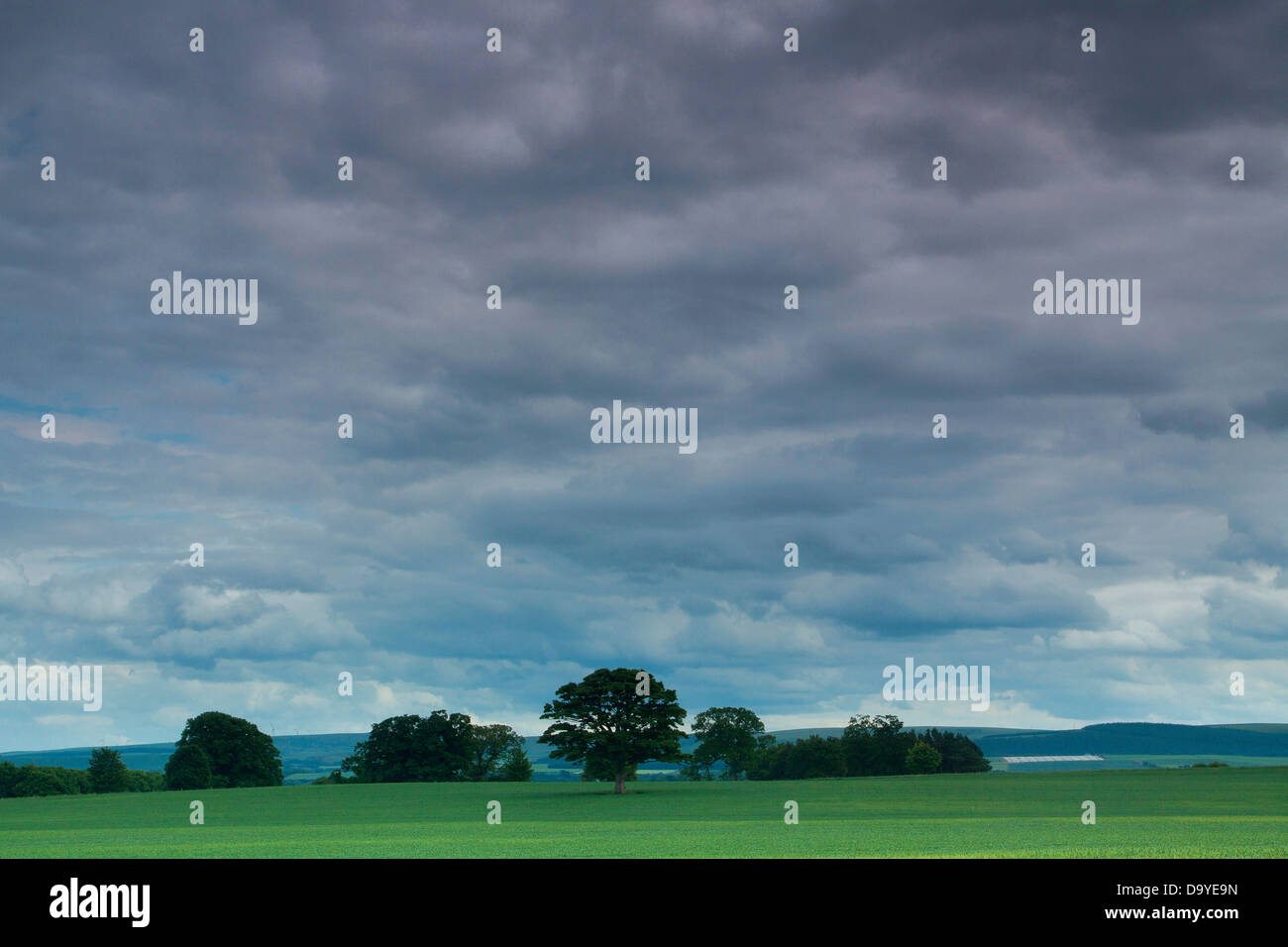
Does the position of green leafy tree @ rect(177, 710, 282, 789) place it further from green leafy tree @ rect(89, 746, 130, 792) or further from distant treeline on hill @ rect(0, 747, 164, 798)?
green leafy tree @ rect(89, 746, 130, 792)

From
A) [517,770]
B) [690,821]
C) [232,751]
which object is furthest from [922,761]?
[690,821]

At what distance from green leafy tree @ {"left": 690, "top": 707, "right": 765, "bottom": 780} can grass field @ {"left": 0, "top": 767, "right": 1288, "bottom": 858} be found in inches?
1674

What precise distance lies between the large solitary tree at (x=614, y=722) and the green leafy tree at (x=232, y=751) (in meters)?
80.4

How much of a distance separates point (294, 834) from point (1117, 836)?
47.0 m

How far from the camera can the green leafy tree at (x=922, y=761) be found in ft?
582

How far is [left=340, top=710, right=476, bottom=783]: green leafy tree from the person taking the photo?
535 ft

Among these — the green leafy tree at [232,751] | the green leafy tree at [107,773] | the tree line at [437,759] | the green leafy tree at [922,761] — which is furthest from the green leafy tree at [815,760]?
the green leafy tree at [107,773]

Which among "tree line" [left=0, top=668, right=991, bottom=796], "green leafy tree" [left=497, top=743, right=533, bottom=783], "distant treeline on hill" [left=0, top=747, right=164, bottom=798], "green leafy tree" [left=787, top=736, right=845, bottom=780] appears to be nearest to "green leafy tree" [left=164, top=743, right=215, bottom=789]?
"tree line" [left=0, top=668, right=991, bottom=796]

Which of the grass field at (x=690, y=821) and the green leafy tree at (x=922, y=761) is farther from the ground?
the grass field at (x=690, y=821)

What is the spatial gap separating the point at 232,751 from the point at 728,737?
7739cm

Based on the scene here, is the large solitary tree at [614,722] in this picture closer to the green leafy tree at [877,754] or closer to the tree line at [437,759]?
the tree line at [437,759]
